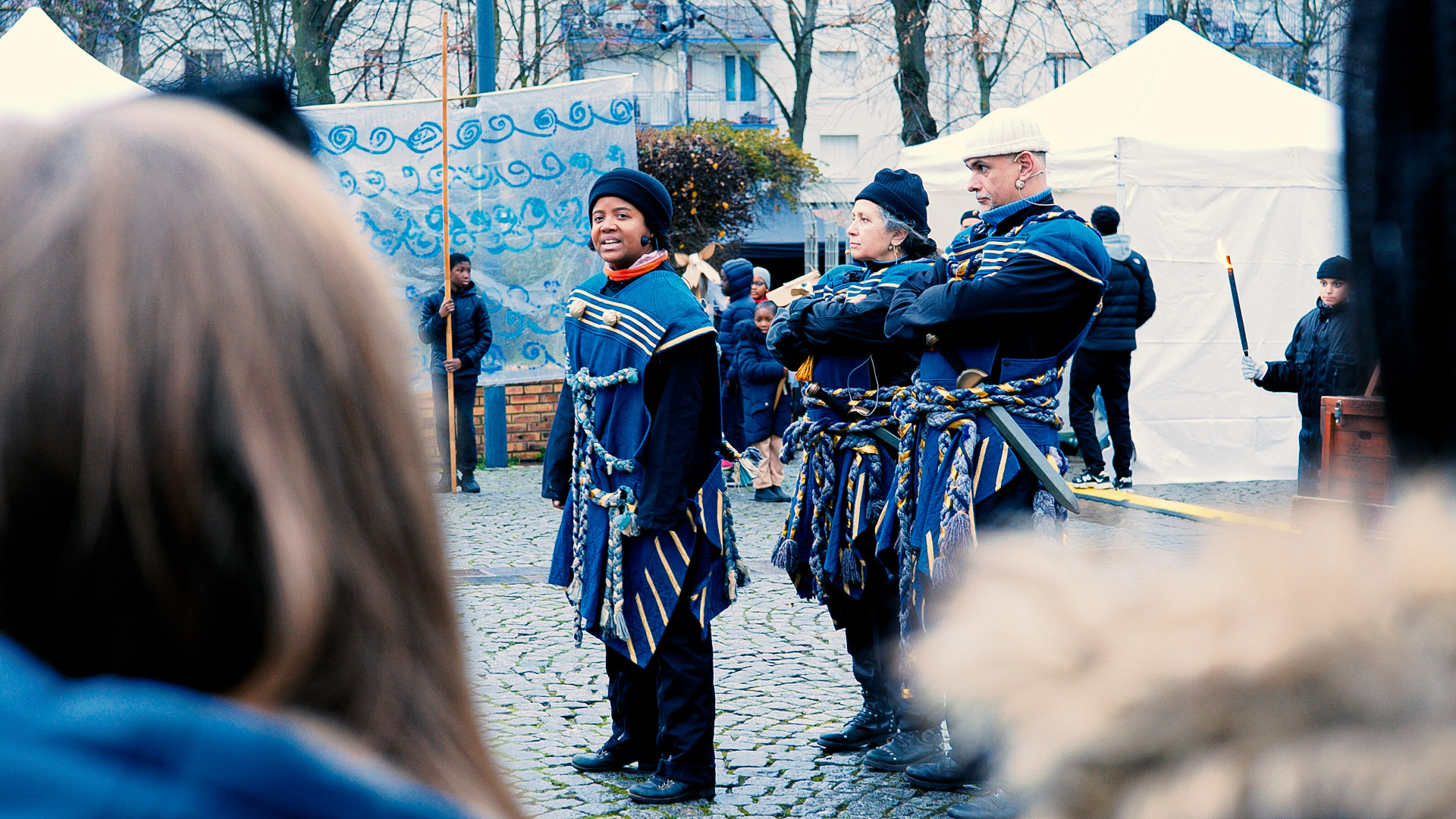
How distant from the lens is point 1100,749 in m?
0.66

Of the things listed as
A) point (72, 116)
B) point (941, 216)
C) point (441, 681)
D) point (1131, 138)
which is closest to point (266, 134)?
point (72, 116)

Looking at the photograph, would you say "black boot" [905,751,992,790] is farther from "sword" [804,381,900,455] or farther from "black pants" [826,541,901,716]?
"sword" [804,381,900,455]

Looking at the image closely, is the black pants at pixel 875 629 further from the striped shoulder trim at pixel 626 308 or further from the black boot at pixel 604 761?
the striped shoulder trim at pixel 626 308

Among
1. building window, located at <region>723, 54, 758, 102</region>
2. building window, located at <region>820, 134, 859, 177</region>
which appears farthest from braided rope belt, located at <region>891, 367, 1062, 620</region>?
building window, located at <region>723, 54, 758, 102</region>

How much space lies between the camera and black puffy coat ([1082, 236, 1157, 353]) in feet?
32.3

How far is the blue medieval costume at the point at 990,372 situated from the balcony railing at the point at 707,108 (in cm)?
3399

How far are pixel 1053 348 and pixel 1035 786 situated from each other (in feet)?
10.9

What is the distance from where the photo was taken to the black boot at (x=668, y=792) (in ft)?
12.4

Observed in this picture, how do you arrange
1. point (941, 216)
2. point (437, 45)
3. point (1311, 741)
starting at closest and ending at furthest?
1. point (1311, 741)
2. point (941, 216)
3. point (437, 45)

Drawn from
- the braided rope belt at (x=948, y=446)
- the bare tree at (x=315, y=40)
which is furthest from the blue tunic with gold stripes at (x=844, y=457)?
the bare tree at (x=315, y=40)

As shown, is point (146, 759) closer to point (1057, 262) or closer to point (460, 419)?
point (1057, 262)

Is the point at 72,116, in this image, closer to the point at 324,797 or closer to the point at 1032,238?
the point at 324,797

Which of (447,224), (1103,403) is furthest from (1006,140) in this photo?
(447,224)

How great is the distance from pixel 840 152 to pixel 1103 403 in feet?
107
